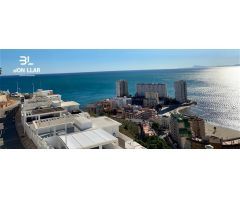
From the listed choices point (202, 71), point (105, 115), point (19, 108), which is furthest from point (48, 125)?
point (202, 71)

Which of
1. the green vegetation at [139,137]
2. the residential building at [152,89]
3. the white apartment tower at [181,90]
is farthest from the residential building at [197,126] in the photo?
the residential building at [152,89]

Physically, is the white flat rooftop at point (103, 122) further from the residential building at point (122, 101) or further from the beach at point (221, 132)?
the beach at point (221, 132)

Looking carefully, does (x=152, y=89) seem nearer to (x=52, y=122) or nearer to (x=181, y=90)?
(x=181, y=90)

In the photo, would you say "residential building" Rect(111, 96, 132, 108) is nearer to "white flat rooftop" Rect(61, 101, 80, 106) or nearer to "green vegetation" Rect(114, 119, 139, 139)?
"green vegetation" Rect(114, 119, 139, 139)

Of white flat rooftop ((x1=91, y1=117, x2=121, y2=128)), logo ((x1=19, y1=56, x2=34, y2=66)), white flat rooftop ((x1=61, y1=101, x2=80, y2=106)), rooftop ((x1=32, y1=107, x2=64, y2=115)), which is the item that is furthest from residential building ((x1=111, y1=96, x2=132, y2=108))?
logo ((x1=19, y1=56, x2=34, y2=66))
